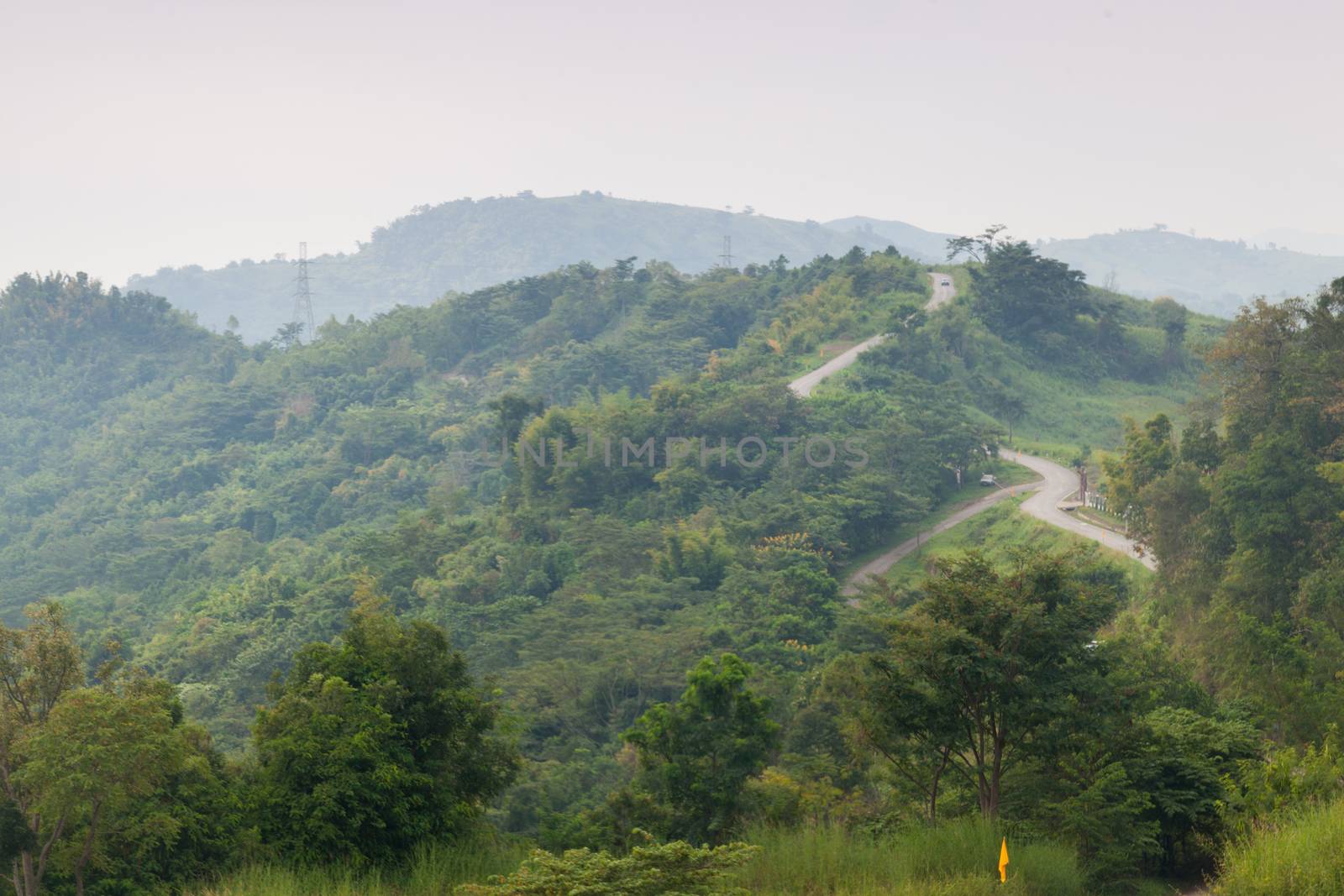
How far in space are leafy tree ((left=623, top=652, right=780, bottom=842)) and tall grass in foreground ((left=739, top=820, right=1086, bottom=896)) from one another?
401 centimetres

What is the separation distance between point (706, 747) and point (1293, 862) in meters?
8.02

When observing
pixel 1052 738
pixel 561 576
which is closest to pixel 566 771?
pixel 1052 738

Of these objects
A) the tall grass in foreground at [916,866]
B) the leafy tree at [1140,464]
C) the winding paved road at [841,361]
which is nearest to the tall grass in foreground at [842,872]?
the tall grass in foreground at [916,866]

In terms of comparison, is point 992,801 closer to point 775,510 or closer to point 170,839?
point 170,839

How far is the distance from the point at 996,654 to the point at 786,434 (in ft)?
91.4

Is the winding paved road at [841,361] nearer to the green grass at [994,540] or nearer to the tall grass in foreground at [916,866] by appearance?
the green grass at [994,540]

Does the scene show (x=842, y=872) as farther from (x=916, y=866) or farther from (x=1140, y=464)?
(x=1140, y=464)

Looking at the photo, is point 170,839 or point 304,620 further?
point 304,620

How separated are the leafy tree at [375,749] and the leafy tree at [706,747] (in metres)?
2.03

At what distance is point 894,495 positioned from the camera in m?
35.0

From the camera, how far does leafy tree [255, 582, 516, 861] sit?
1238 centimetres

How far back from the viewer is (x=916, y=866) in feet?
34.5

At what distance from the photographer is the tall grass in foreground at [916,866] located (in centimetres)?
1019

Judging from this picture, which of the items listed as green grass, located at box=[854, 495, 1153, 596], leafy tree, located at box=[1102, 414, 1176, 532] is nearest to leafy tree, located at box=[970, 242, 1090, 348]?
green grass, located at box=[854, 495, 1153, 596]
